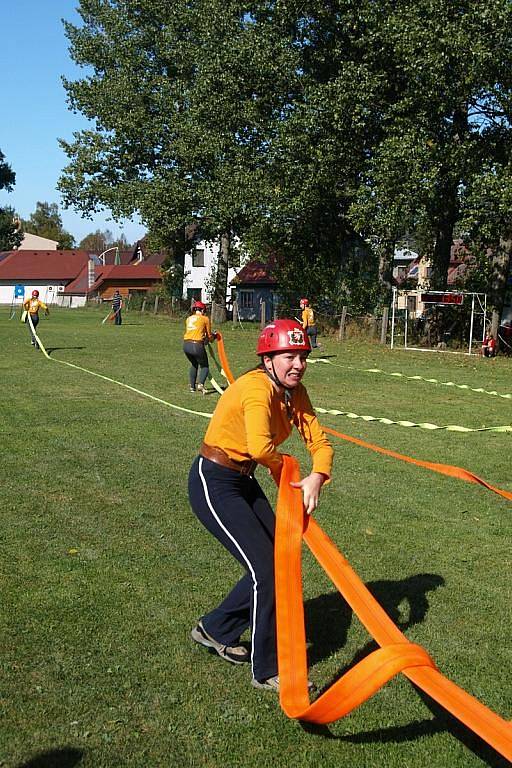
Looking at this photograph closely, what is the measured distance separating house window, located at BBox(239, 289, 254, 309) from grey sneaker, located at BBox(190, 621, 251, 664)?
224ft

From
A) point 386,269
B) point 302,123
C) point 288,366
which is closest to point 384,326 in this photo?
point 386,269

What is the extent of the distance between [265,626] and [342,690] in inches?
33.6

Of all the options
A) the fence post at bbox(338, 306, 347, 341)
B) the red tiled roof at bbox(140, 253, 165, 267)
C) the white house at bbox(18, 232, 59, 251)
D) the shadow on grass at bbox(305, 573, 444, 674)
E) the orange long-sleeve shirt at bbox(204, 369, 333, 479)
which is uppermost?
the white house at bbox(18, 232, 59, 251)

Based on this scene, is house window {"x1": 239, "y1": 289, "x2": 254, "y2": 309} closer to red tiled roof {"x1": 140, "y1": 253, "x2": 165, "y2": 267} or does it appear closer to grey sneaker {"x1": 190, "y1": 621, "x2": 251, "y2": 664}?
red tiled roof {"x1": 140, "y1": 253, "x2": 165, "y2": 267}

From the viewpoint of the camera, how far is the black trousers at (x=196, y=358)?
1705cm

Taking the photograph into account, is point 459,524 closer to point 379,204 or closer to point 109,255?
point 379,204

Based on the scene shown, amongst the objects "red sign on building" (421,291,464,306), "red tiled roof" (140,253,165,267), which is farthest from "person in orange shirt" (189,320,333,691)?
"red tiled roof" (140,253,165,267)

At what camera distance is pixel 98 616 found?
5.62 meters

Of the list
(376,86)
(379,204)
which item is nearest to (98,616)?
(379,204)

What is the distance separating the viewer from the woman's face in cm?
461

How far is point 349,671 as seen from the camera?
4.01 m

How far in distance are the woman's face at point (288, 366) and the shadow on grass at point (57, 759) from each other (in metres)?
2.17

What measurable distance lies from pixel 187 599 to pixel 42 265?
10766 centimetres

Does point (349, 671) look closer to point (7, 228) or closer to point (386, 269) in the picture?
point (386, 269)
